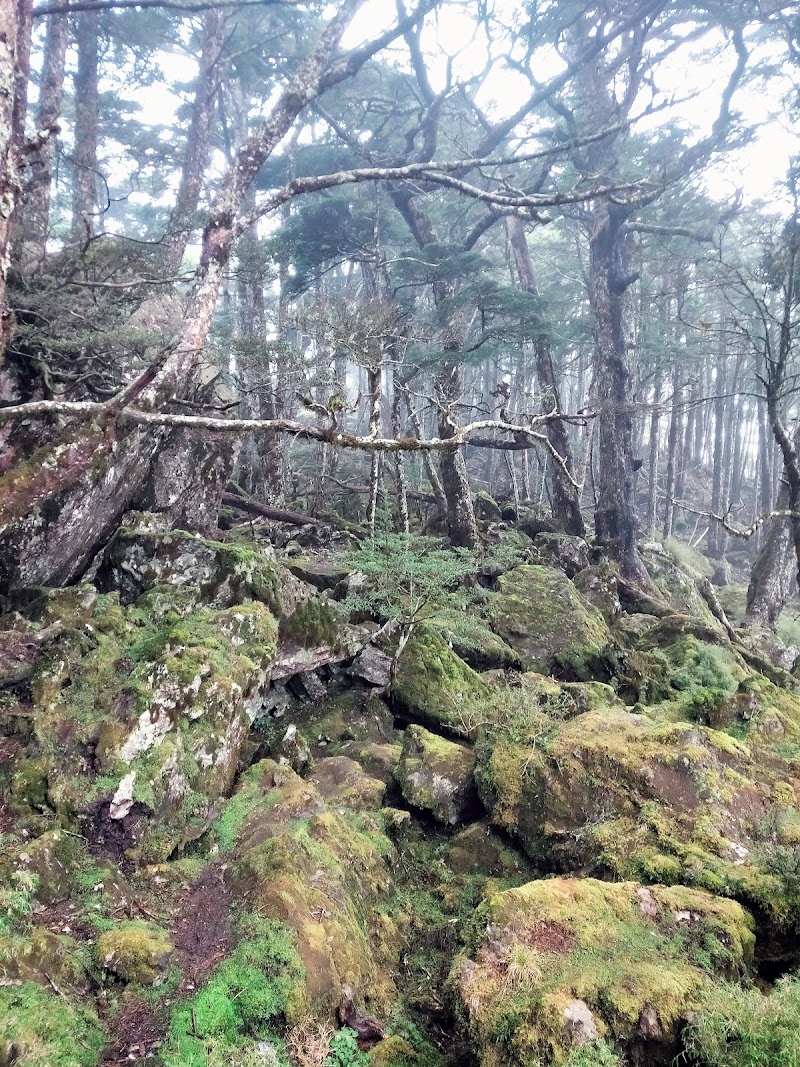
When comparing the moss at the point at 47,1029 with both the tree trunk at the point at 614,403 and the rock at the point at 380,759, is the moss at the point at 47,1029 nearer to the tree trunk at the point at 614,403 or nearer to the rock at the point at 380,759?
the rock at the point at 380,759

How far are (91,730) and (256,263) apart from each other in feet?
38.7

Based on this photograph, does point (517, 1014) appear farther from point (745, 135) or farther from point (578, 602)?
point (745, 135)

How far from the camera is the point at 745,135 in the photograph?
43.8 ft

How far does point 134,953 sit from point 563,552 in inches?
475

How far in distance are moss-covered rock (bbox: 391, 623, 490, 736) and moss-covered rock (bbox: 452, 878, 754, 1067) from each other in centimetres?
323

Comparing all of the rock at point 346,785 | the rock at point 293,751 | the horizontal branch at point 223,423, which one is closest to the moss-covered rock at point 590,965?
the rock at point 346,785

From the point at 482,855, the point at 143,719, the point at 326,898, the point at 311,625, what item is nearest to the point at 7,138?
the point at 143,719

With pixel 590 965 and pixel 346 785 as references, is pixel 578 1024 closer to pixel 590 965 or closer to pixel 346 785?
pixel 590 965

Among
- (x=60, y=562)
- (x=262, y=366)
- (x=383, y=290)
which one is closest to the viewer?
(x=60, y=562)

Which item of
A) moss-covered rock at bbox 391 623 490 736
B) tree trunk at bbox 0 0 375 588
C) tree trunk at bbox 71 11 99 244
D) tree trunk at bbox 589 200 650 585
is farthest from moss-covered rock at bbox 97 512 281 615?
tree trunk at bbox 71 11 99 244

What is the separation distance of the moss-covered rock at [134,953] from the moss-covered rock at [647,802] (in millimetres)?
2817

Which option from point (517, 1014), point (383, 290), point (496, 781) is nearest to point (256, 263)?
point (383, 290)

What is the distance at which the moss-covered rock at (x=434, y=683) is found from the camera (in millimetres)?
7141

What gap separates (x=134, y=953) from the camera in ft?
11.3
